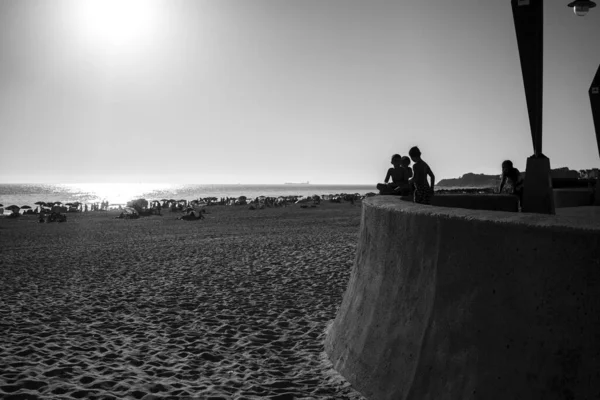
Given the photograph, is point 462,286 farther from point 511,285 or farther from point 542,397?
point 542,397

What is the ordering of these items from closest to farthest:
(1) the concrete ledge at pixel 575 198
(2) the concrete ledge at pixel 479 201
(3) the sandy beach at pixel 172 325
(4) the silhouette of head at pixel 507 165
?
1. (3) the sandy beach at pixel 172 325
2. (2) the concrete ledge at pixel 479 201
3. (4) the silhouette of head at pixel 507 165
4. (1) the concrete ledge at pixel 575 198

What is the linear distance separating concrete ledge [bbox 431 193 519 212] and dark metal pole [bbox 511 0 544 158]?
1.00 meters

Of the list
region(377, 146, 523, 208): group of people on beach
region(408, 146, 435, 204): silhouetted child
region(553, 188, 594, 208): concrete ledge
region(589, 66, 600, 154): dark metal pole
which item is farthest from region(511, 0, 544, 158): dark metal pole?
region(589, 66, 600, 154): dark metal pole

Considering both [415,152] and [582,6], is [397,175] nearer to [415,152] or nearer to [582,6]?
[415,152]

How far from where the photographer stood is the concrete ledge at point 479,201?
736 centimetres

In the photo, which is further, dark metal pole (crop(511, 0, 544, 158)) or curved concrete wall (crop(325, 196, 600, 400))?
dark metal pole (crop(511, 0, 544, 158))

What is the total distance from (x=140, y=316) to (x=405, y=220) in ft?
17.6

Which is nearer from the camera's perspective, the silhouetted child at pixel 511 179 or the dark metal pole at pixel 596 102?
the silhouetted child at pixel 511 179

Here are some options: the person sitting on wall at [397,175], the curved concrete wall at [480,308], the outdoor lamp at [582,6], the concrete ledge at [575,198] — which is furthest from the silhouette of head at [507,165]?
the concrete ledge at [575,198]

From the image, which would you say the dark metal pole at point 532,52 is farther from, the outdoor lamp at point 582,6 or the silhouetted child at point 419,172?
the outdoor lamp at point 582,6

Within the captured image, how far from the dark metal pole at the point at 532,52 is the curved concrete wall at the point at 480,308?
3921 millimetres

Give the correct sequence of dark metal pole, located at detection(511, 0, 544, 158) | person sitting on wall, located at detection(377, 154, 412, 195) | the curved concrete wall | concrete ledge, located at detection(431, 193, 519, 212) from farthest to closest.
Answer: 1. person sitting on wall, located at detection(377, 154, 412, 195)
2. concrete ledge, located at detection(431, 193, 519, 212)
3. dark metal pole, located at detection(511, 0, 544, 158)
4. the curved concrete wall

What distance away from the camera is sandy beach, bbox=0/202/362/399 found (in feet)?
15.2

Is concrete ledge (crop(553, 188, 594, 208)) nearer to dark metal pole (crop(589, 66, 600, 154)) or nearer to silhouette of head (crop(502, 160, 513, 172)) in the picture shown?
dark metal pole (crop(589, 66, 600, 154))
